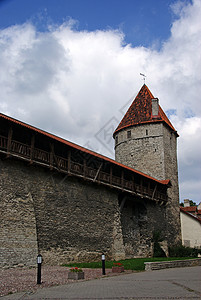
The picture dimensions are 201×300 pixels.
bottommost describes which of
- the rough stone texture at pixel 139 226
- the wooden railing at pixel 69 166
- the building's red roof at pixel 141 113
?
the rough stone texture at pixel 139 226

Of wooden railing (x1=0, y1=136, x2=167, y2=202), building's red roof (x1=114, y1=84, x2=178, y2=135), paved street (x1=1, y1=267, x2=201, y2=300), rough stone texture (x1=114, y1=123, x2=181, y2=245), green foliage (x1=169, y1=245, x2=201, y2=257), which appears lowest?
green foliage (x1=169, y1=245, x2=201, y2=257)

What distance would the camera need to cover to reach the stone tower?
1044 inches

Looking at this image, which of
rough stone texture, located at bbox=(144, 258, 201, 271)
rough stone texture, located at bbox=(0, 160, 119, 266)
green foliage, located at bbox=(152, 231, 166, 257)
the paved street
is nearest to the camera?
the paved street

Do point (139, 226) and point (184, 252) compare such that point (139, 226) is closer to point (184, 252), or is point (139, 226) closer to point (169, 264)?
point (184, 252)

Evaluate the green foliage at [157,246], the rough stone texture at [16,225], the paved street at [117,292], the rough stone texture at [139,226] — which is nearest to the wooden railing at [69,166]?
Result: the rough stone texture at [16,225]

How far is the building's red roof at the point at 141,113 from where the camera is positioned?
92.3 feet

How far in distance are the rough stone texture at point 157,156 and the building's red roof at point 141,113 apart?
18.2 inches

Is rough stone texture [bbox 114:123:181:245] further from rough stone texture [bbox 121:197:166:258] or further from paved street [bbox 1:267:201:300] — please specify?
paved street [bbox 1:267:201:300]

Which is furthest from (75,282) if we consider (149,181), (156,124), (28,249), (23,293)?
(156,124)

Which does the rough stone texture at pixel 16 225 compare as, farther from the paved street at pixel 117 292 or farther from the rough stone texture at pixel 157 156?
the rough stone texture at pixel 157 156

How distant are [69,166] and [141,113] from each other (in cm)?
1507

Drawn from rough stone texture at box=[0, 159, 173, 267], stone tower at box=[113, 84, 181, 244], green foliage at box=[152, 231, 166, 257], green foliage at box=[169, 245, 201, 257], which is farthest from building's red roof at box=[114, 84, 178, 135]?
green foliage at box=[169, 245, 201, 257]

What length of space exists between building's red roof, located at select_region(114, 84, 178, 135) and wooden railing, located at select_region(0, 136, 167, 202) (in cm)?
761

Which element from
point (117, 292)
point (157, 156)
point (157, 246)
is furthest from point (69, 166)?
point (157, 156)
